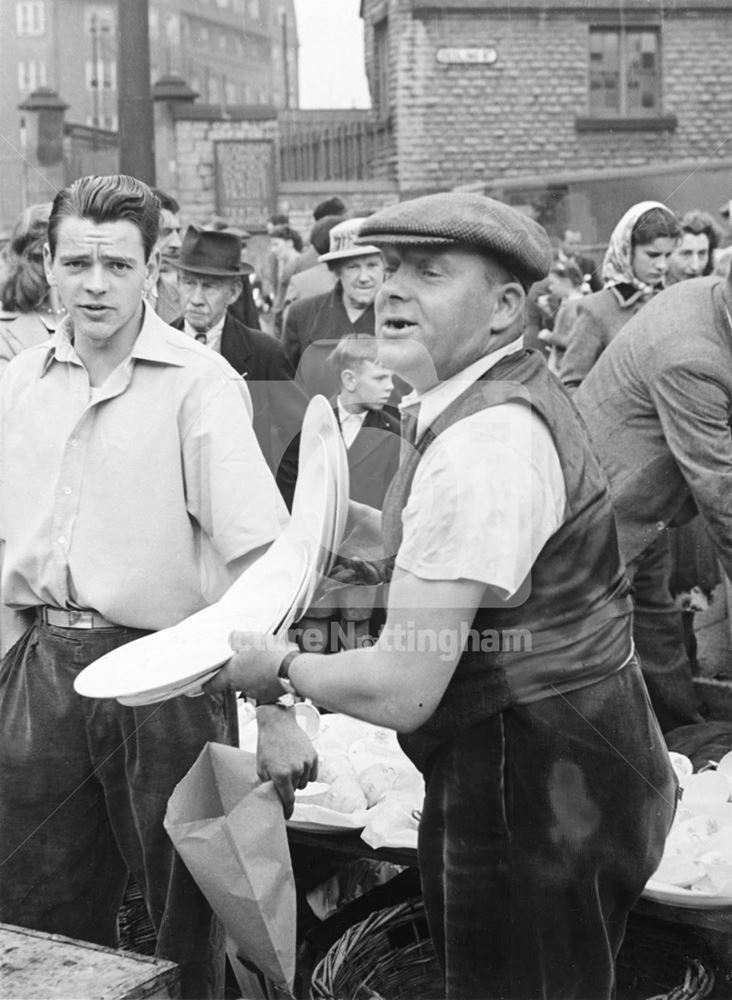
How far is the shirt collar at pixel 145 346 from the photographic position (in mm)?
2730

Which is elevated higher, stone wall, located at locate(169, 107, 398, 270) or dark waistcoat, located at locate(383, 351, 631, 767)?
stone wall, located at locate(169, 107, 398, 270)

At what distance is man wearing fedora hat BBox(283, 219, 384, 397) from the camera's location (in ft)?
18.6

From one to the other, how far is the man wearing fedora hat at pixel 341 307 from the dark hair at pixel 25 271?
1.42 meters

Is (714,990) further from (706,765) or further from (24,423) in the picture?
(24,423)

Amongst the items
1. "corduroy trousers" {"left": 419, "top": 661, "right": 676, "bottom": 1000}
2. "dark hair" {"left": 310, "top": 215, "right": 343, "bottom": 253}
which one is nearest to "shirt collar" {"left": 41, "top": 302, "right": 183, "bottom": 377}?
"corduroy trousers" {"left": 419, "top": 661, "right": 676, "bottom": 1000}

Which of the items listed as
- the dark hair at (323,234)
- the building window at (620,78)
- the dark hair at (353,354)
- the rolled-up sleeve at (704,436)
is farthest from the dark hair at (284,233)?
the building window at (620,78)

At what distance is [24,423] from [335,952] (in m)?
1.31

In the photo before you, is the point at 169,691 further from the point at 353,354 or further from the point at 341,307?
the point at 341,307

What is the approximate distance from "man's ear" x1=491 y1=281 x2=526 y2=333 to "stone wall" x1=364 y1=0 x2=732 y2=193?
2184cm

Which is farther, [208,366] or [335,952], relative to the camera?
[335,952]

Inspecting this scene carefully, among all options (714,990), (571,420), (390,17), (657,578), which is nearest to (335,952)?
(714,990)

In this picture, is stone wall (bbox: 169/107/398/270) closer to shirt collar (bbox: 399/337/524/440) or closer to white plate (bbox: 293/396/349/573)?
white plate (bbox: 293/396/349/573)

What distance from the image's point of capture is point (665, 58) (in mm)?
24375

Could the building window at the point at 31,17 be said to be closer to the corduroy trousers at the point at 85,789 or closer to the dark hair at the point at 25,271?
the dark hair at the point at 25,271
